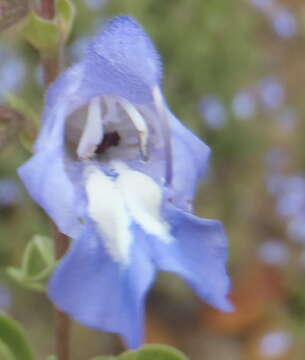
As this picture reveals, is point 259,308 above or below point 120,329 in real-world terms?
below

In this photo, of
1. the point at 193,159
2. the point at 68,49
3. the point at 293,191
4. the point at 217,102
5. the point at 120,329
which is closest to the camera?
the point at 120,329

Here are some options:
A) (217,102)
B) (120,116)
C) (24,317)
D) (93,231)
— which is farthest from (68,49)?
(93,231)

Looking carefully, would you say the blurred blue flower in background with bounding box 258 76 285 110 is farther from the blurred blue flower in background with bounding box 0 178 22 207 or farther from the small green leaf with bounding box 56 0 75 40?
the small green leaf with bounding box 56 0 75 40

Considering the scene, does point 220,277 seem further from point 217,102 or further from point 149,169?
point 217,102

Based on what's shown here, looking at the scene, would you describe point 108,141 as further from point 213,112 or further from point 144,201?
point 213,112

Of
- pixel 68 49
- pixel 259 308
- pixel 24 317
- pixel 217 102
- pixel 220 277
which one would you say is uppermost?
pixel 220 277

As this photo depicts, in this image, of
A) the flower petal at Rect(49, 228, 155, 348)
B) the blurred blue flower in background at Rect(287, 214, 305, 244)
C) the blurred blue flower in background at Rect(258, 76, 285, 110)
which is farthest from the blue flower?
the blurred blue flower in background at Rect(258, 76, 285, 110)
